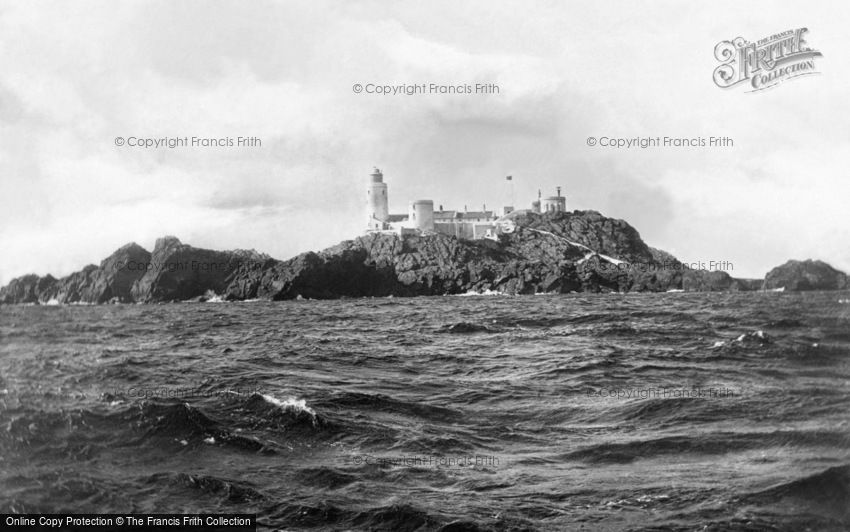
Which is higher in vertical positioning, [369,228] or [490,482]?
[369,228]

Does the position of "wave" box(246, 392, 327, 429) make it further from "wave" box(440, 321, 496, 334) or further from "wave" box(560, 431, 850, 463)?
"wave" box(440, 321, 496, 334)

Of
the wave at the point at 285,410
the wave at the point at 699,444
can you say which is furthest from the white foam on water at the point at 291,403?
the wave at the point at 699,444

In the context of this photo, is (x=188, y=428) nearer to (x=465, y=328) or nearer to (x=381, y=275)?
(x=465, y=328)

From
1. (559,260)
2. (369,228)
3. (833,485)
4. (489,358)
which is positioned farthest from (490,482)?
(369,228)

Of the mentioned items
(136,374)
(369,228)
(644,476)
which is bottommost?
(644,476)

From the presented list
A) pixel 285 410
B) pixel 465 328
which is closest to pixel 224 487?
pixel 285 410

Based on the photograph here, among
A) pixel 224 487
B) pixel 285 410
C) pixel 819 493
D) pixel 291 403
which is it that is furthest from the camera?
pixel 291 403

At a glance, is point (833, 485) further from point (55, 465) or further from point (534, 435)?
point (55, 465)

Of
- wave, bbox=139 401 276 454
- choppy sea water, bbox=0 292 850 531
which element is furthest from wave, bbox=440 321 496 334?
wave, bbox=139 401 276 454
